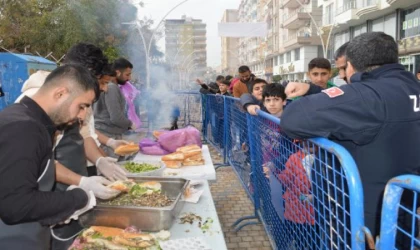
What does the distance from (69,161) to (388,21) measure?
89.1 feet

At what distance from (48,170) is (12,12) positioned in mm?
18824

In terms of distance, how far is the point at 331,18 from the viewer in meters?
33.5

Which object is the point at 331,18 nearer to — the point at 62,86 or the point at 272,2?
the point at 272,2

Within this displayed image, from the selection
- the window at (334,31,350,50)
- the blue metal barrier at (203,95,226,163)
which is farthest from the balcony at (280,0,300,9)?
the blue metal barrier at (203,95,226,163)

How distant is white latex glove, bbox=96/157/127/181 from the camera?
2590 millimetres

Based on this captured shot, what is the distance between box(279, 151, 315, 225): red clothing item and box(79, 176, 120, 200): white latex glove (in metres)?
1.18

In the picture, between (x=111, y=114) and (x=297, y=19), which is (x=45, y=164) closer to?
(x=111, y=114)

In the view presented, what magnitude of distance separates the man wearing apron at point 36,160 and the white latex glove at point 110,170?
79 centimetres

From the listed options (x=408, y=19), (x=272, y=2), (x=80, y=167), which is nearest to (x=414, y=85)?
(x=80, y=167)

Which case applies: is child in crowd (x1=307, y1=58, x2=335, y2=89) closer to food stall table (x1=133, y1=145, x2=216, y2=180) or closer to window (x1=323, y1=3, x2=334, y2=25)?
food stall table (x1=133, y1=145, x2=216, y2=180)

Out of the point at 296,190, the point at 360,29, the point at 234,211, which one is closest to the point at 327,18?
the point at 360,29

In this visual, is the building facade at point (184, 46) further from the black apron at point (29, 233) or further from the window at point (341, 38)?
the black apron at point (29, 233)

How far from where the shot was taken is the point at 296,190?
89.0 inches

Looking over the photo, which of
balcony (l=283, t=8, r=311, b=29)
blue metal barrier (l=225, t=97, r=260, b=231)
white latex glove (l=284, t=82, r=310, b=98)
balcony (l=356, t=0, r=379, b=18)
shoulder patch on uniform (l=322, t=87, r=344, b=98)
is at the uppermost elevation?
balcony (l=283, t=8, r=311, b=29)
